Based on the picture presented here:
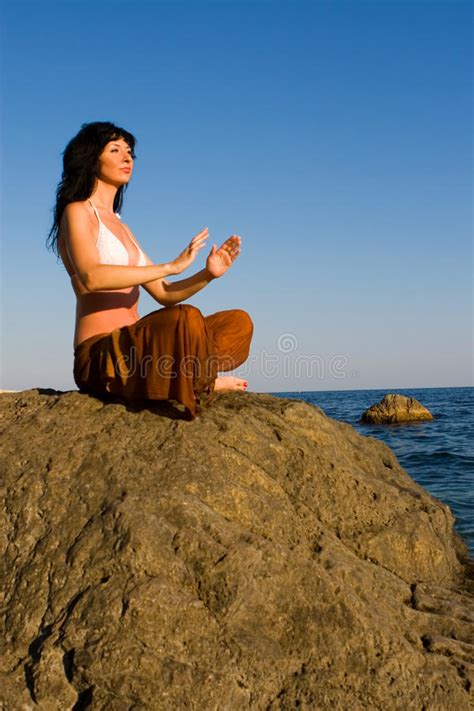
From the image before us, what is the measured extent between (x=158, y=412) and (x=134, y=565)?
122 centimetres

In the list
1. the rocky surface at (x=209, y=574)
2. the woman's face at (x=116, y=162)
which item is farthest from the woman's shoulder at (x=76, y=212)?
the rocky surface at (x=209, y=574)

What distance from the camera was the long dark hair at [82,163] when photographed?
4625 millimetres

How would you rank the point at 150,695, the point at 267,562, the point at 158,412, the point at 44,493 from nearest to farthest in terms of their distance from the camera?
1. the point at 150,695
2. the point at 267,562
3. the point at 44,493
4. the point at 158,412

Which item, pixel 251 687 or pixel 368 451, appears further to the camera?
pixel 368 451

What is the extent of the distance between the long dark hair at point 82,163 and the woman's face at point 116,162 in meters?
0.04

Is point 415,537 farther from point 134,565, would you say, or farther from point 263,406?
point 134,565

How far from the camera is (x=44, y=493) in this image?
3551mm

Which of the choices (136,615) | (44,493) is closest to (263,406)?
(44,493)

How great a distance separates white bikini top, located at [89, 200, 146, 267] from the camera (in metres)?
4.42

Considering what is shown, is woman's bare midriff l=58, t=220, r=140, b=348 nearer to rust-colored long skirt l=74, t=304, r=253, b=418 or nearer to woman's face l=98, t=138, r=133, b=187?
rust-colored long skirt l=74, t=304, r=253, b=418

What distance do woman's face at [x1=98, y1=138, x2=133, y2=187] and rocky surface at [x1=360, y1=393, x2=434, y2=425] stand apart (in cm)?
2269

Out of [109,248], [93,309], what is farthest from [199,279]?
[93,309]

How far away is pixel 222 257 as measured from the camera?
443 cm

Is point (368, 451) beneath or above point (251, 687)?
above
